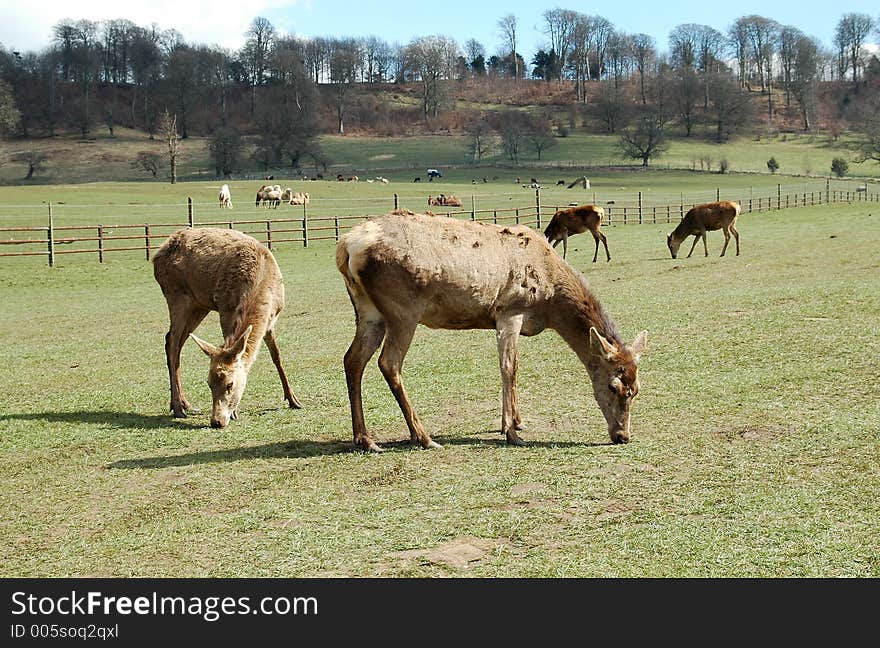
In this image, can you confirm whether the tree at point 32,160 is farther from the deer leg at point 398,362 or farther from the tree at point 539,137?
the deer leg at point 398,362

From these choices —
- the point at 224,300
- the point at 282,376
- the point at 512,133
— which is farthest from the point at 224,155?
the point at 282,376

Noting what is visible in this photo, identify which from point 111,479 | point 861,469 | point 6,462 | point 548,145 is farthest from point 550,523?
point 548,145

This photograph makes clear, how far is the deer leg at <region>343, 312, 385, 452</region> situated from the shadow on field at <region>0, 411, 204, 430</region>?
1.97 m

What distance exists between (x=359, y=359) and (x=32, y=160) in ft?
299

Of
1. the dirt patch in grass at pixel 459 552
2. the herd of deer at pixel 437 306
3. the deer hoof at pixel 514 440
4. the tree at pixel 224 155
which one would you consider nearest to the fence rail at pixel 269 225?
the herd of deer at pixel 437 306

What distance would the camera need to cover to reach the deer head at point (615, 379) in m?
7.59

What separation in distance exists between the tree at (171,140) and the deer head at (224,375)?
7209 centimetres

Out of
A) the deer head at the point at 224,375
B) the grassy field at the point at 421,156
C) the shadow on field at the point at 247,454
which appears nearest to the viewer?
the shadow on field at the point at 247,454

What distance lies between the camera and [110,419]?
9.10 metres

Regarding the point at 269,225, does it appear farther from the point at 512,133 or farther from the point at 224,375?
the point at 512,133

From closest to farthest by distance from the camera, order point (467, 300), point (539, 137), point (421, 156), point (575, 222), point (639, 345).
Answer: point (467, 300), point (639, 345), point (575, 222), point (421, 156), point (539, 137)

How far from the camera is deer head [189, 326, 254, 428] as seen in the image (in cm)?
848

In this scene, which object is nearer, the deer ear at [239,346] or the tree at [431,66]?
the deer ear at [239,346]

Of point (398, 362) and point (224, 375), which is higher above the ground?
point (398, 362)
